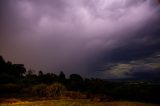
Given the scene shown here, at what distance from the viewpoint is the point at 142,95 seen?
30219 mm

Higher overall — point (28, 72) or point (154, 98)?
point (28, 72)

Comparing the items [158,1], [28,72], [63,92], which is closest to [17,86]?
[63,92]

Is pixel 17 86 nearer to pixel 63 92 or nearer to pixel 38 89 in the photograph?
pixel 38 89

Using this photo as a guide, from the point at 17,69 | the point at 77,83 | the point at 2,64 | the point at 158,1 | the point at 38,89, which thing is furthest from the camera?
the point at 17,69

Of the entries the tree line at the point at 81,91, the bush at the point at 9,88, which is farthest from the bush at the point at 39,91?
the bush at the point at 9,88

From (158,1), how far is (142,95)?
24.0 m

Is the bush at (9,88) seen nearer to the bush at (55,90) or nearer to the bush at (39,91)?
the bush at (39,91)

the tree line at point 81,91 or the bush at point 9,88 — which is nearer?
the tree line at point 81,91

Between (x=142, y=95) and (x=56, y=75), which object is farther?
(x=56, y=75)

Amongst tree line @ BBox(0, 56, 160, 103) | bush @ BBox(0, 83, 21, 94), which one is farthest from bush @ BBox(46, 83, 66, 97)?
bush @ BBox(0, 83, 21, 94)

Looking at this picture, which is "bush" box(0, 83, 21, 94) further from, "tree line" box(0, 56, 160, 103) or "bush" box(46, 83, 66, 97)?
"bush" box(46, 83, 66, 97)

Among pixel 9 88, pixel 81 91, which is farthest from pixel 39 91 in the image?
pixel 81 91

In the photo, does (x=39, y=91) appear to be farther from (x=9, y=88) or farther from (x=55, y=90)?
(x=9, y=88)

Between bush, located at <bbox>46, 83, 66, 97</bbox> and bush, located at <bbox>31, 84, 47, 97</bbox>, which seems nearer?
bush, located at <bbox>46, 83, 66, 97</bbox>
